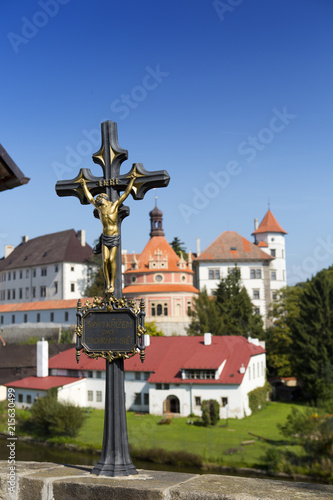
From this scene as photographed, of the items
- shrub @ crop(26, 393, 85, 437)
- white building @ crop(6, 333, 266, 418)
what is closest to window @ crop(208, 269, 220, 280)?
white building @ crop(6, 333, 266, 418)

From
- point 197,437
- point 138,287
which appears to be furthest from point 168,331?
point 197,437

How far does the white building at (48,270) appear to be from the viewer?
80.4 metres

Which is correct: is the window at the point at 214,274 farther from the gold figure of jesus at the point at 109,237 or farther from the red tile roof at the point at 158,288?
the gold figure of jesus at the point at 109,237

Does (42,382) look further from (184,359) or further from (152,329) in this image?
(152,329)

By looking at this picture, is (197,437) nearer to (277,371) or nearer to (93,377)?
(93,377)

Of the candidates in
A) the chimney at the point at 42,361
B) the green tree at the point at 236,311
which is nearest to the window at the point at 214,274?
the green tree at the point at 236,311

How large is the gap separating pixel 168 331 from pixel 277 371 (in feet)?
47.7

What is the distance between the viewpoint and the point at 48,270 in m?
82.5

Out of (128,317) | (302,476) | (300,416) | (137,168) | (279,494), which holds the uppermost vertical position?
(137,168)

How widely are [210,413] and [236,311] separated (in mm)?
29261

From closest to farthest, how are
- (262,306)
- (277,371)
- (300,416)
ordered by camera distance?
(300,416), (277,371), (262,306)

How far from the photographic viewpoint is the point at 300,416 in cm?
2938

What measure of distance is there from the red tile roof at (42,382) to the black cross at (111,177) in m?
36.8

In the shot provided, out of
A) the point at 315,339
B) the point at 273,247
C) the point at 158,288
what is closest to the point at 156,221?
the point at 158,288
